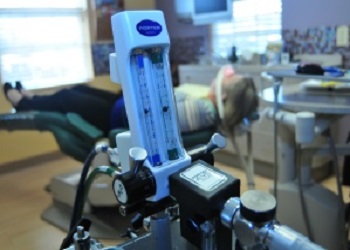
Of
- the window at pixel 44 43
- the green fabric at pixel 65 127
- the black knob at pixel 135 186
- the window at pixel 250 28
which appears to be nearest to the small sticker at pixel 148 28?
the black knob at pixel 135 186

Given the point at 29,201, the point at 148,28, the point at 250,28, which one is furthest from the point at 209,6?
the point at 148,28

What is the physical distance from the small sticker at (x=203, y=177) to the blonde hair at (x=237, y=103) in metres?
1.34

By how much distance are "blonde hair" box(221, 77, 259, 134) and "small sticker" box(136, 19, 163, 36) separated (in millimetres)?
1293

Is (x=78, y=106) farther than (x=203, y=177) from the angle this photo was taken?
Yes

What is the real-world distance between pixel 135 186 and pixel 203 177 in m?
0.10

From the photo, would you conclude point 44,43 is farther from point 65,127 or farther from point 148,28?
point 148,28

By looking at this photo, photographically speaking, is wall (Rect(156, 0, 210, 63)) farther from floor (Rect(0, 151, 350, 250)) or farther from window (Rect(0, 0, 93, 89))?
floor (Rect(0, 151, 350, 250))

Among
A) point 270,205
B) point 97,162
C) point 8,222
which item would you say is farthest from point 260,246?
point 8,222

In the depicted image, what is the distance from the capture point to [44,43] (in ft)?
10.3

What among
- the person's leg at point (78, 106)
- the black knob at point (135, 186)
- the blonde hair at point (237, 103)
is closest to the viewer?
the black knob at point (135, 186)

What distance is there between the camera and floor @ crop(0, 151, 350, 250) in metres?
1.90

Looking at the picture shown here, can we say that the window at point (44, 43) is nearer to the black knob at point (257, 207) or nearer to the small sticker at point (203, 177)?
the small sticker at point (203, 177)

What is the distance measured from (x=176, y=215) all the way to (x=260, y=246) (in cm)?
25

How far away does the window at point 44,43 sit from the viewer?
2.98 meters
